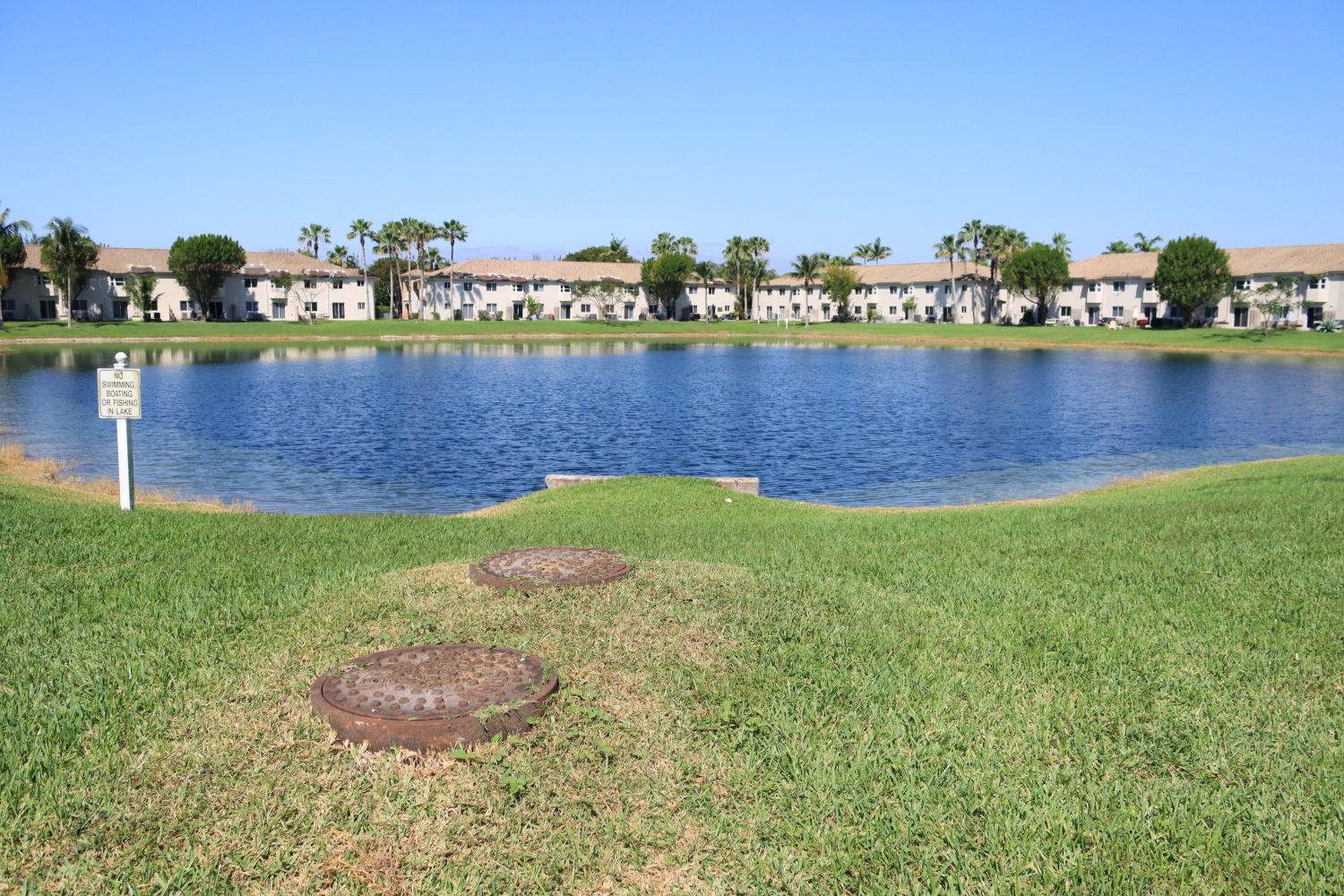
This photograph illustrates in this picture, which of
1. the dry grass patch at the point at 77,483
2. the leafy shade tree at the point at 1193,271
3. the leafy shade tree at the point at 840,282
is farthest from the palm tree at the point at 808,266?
the dry grass patch at the point at 77,483

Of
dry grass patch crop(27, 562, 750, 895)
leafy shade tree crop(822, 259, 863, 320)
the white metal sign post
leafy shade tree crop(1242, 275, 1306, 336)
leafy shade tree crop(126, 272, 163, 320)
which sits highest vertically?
leafy shade tree crop(822, 259, 863, 320)

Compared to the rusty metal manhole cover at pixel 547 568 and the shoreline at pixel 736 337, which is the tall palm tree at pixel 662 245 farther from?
the rusty metal manhole cover at pixel 547 568

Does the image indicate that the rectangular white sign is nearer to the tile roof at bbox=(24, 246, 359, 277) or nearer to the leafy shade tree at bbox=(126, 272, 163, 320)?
the leafy shade tree at bbox=(126, 272, 163, 320)

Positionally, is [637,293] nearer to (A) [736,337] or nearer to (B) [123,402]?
(A) [736,337]

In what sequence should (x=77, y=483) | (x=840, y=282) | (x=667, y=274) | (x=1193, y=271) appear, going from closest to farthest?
(x=77, y=483) → (x=1193, y=271) → (x=667, y=274) → (x=840, y=282)

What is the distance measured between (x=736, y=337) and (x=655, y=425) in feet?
252

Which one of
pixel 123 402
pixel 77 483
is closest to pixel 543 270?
pixel 77 483

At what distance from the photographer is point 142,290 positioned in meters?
100

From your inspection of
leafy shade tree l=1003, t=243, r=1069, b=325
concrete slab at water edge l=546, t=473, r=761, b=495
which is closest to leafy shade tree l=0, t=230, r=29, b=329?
concrete slab at water edge l=546, t=473, r=761, b=495

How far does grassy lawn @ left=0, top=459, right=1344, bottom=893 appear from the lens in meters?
4.25

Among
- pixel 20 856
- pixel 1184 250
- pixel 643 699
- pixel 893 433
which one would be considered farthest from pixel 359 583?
pixel 1184 250

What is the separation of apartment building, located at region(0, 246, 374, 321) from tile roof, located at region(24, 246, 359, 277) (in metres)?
0.08

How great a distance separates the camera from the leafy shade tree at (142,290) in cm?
9981

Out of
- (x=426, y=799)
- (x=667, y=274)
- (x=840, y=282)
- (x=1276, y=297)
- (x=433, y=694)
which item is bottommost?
(x=426, y=799)
